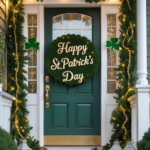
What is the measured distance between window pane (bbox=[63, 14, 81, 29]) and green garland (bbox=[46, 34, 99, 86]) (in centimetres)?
21

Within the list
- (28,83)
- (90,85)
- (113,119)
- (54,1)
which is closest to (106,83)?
(90,85)

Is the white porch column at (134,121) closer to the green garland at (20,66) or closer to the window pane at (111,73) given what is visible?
the window pane at (111,73)

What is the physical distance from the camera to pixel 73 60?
196 inches

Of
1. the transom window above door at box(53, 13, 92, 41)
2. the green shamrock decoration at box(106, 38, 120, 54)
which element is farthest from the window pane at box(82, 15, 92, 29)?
the green shamrock decoration at box(106, 38, 120, 54)

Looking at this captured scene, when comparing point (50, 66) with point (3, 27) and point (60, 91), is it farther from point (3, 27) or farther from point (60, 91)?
point (3, 27)

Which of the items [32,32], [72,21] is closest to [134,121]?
[72,21]

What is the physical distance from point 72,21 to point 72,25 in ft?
0.23

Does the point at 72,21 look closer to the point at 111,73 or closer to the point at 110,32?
the point at 110,32

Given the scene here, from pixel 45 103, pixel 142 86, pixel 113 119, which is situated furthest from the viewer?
pixel 45 103

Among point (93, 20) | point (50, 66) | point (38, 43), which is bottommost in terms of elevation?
point (50, 66)

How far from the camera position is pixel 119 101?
4.75m

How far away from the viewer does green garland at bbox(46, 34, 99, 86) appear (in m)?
4.93

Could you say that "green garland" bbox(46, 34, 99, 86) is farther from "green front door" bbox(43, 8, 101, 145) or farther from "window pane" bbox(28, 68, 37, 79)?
"window pane" bbox(28, 68, 37, 79)

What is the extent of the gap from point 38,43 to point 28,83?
0.68 m
